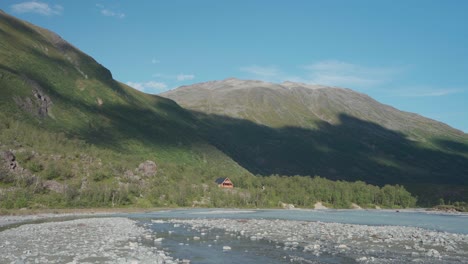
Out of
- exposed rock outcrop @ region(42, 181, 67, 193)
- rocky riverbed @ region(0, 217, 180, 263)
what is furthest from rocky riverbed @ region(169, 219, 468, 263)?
exposed rock outcrop @ region(42, 181, 67, 193)

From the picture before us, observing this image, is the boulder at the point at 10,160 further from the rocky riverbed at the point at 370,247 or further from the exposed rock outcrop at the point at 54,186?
the rocky riverbed at the point at 370,247

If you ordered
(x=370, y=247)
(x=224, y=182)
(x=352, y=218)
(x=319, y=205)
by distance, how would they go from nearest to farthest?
1. (x=370, y=247)
2. (x=352, y=218)
3. (x=224, y=182)
4. (x=319, y=205)

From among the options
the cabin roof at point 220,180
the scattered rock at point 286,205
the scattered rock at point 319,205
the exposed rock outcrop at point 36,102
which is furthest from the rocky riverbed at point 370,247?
the exposed rock outcrop at point 36,102

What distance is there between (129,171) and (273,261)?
114 meters

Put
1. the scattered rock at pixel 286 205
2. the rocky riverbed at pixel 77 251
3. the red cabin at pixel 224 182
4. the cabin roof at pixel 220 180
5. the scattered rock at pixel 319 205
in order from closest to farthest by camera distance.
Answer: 1. the rocky riverbed at pixel 77 251
2. the scattered rock at pixel 286 205
3. the red cabin at pixel 224 182
4. the scattered rock at pixel 319 205
5. the cabin roof at pixel 220 180

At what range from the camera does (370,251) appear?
29.7 metres

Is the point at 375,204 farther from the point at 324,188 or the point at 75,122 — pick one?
the point at 75,122

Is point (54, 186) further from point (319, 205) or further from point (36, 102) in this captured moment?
point (319, 205)

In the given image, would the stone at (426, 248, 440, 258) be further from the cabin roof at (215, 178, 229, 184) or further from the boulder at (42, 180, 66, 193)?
the cabin roof at (215, 178, 229, 184)

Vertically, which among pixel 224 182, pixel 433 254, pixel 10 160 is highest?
pixel 10 160

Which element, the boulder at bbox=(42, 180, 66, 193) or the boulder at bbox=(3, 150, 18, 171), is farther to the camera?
the boulder at bbox=(42, 180, 66, 193)

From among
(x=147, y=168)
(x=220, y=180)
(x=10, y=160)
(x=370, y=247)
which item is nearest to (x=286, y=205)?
(x=220, y=180)

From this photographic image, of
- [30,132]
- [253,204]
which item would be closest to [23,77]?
[30,132]

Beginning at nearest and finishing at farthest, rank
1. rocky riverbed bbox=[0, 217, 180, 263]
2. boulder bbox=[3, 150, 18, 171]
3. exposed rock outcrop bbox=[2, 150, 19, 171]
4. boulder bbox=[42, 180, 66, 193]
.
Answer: rocky riverbed bbox=[0, 217, 180, 263], exposed rock outcrop bbox=[2, 150, 19, 171], boulder bbox=[3, 150, 18, 171], boulder bbox=[42, 180, 66, 193]
